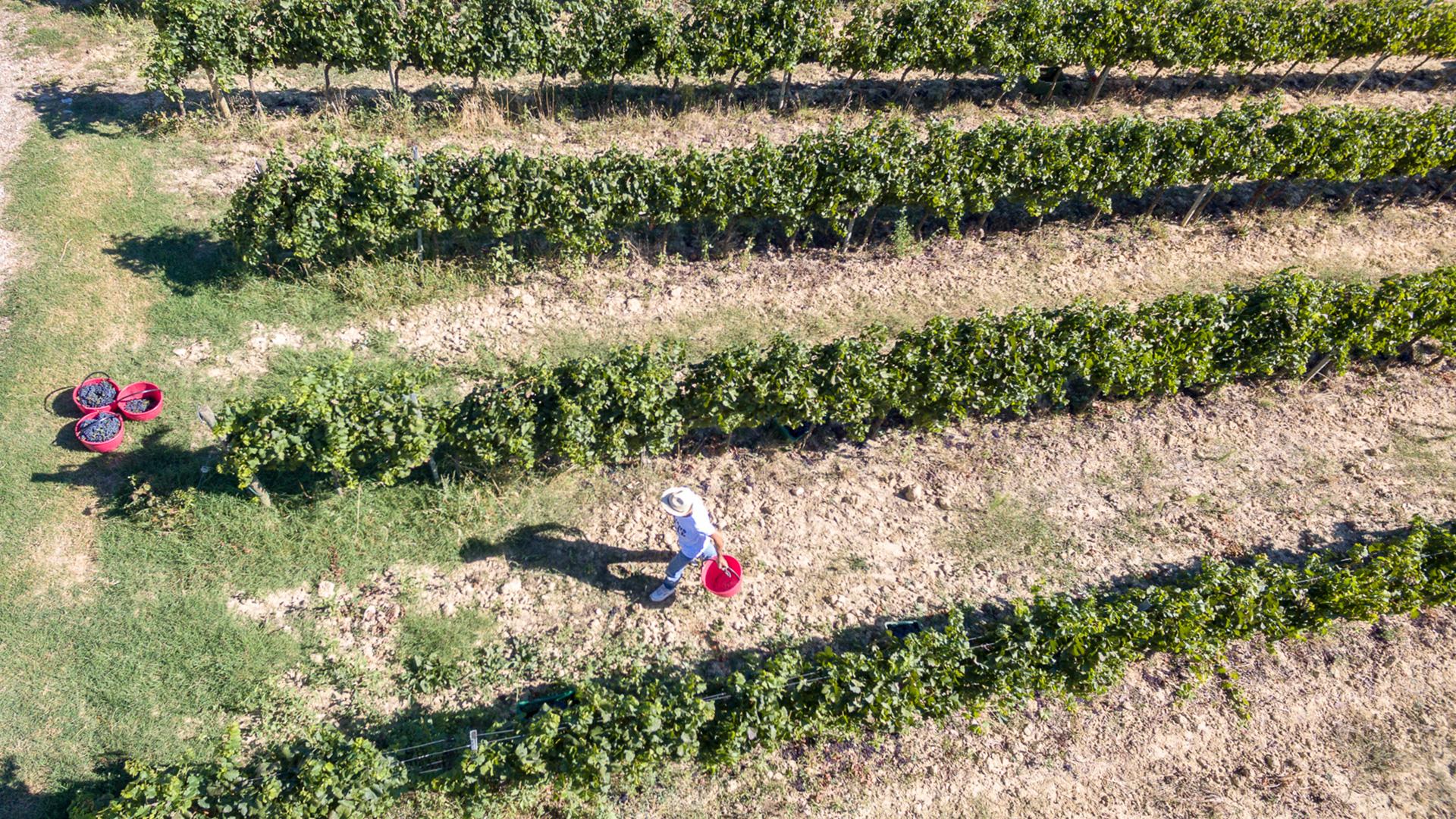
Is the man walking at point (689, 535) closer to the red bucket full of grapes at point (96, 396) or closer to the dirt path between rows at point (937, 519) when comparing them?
the dirt path between rows at point (937, 519)

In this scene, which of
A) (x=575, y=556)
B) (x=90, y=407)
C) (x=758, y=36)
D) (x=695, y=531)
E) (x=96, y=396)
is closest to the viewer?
(x=695, y=531)

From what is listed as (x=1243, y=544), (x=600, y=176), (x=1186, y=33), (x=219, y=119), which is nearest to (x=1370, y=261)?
(x=1186, y=33)

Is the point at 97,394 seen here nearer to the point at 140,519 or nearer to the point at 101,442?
the point at 101,442

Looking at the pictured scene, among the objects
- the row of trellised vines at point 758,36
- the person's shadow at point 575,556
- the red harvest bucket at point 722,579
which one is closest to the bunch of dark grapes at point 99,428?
the person's shadow at point 575,556

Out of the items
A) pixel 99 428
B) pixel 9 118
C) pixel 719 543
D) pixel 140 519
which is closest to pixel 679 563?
pixel 719 543

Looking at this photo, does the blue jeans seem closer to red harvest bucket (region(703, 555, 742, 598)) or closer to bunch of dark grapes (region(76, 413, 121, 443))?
red harvest bucket (region(703, 555, 742, 598))
